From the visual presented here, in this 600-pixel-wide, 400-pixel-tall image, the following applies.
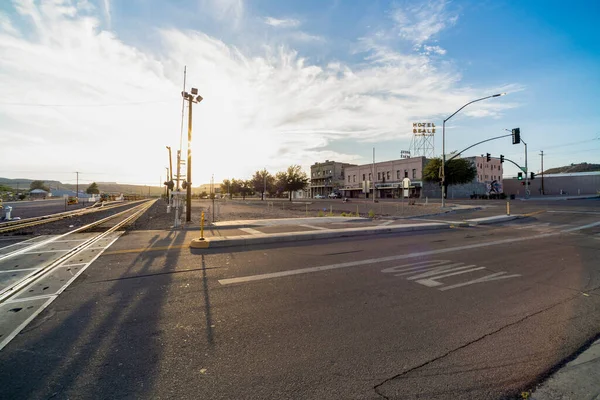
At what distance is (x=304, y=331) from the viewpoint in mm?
3754

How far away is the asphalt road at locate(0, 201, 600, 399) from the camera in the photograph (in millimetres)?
2717

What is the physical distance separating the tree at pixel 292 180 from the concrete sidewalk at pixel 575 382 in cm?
5931

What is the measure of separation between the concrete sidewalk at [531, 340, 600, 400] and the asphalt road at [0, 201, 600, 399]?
119 millimetres

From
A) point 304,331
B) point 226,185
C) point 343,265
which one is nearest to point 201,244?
point 343,265

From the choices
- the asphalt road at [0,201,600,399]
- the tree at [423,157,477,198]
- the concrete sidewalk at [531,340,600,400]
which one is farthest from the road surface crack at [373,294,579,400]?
the tree at [423,157,477,198]

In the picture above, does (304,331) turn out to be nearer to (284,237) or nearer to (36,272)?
(36,272)

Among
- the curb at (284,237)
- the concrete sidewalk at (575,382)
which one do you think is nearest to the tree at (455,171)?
the curb at (284,237)

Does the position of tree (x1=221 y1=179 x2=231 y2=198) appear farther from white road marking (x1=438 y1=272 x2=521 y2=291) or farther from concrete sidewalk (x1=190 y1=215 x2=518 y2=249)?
white road marking (x1=438 y1=272 x2=521 y2=291)

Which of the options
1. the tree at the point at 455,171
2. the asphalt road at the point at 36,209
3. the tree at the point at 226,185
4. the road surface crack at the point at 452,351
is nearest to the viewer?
the road surface crack at the point at 452,351

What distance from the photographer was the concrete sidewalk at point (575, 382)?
257cm

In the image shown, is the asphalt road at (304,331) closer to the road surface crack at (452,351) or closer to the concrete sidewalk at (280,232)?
the road surface crack at (452,351)

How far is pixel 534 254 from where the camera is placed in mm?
8742

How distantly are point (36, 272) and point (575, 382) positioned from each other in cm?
919

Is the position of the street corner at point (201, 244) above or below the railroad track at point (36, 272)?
above
